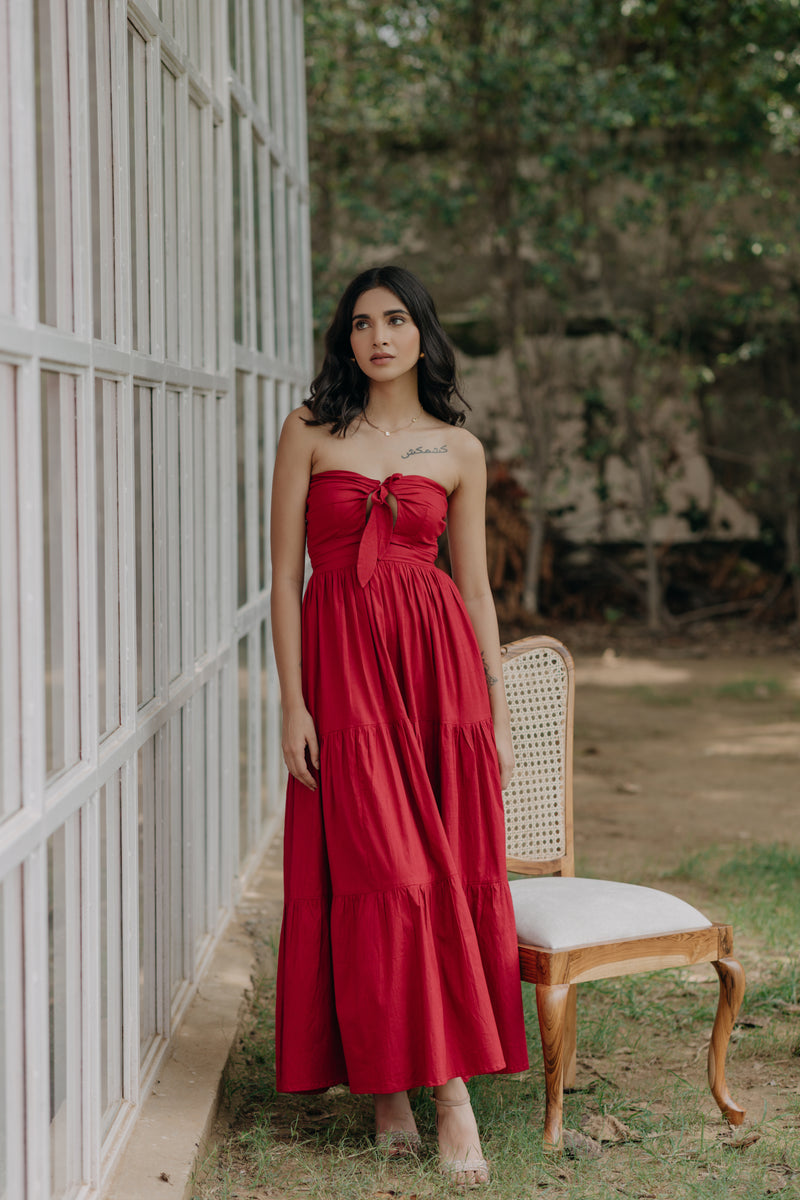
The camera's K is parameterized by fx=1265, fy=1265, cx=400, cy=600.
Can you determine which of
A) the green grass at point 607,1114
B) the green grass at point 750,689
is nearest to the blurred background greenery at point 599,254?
the green grass at point 750,689

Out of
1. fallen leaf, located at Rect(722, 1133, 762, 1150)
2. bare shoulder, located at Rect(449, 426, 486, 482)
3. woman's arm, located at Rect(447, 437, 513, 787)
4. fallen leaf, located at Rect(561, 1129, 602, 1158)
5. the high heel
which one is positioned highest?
bare shoulder, located at Rect(449, 426, 486, 482)

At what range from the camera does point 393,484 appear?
2.57 metres

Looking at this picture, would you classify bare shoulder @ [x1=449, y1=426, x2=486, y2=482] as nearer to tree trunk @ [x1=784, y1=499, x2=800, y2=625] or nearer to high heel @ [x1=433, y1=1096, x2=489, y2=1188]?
high heel @ [x1=433, y1=1096, x2=489, y2=1188]

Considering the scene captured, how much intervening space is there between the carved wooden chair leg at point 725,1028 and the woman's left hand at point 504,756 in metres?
0.58

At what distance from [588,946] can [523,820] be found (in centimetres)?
45

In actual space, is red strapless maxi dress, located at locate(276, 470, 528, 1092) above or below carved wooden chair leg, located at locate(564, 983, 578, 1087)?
above

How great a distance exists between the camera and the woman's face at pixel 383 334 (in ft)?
8.59

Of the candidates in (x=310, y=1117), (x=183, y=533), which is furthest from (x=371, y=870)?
(x=183, y=533)

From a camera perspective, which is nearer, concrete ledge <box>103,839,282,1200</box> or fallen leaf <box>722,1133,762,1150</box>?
concrete ledge <box>103,839,282,1200</box>

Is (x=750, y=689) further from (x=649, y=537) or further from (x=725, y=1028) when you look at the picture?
(x=725, y=1028)

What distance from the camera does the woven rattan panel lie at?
2904 millimetres

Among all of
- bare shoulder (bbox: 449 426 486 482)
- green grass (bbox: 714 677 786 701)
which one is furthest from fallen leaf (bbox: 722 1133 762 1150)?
green grass (bbox: 714 677 786 701)

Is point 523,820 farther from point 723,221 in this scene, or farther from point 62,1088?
point 723,221

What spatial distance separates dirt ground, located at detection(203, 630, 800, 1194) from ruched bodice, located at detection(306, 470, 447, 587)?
139cm
